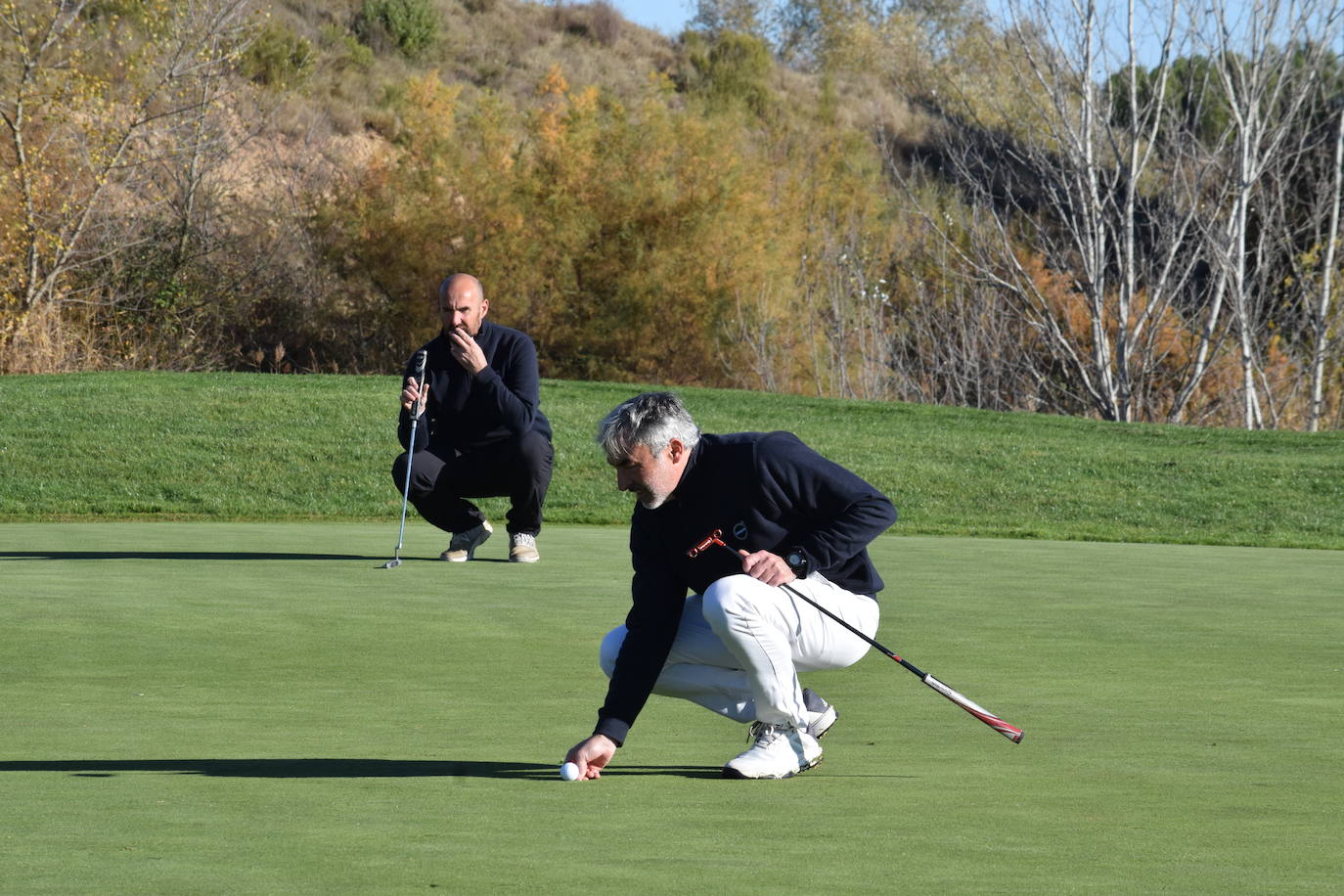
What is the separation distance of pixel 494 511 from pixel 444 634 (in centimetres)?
995

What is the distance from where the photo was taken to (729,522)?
4.73 meters

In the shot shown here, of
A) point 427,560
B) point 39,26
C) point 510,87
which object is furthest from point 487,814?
Result: point 510,87

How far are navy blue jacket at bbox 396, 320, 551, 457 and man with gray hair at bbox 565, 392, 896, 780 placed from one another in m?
4.95

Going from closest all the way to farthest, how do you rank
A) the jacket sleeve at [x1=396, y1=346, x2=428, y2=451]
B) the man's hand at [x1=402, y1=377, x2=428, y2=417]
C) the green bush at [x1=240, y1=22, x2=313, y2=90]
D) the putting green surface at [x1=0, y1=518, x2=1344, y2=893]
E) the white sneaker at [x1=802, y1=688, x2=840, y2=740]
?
the putting green surface at [x1=0, y1=518, x2=1344, y2=893], the white sneaker at [x1=802, y1=688, x2=840, y2=740], the man's hand at [x1=402, y1=377, x2=428, y2=417], the jacket sleeve at [x1=396, y1=346, x2=428, y2=451], the green bush at [x1=240, y1=22, x2=313, y2=90]

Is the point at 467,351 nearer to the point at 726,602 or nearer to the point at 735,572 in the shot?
the point at 735,572

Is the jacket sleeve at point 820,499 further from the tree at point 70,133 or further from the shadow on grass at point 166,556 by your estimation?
the tree at point 70,133

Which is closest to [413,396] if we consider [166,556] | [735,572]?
[166,556]

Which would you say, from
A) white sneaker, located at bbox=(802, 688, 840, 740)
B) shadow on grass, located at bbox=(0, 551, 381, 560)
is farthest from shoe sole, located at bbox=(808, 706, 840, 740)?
shadow on grass, located at bbox=(0, 551, 381, 560)

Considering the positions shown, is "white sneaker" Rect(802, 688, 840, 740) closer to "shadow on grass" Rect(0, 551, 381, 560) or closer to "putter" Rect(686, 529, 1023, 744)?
"putter" Rect(686, 529, 1023, 744)

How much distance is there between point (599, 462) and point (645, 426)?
46.3 ft

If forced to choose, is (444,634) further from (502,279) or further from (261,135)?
(261,135)

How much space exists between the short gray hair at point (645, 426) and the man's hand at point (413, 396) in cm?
509

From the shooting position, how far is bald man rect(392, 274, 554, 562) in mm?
9828

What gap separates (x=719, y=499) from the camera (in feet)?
15.4
